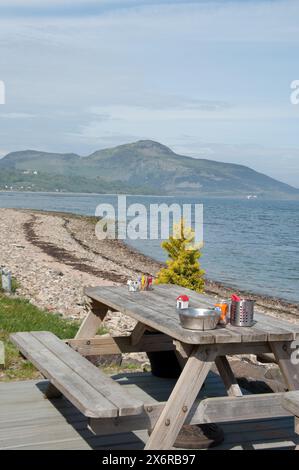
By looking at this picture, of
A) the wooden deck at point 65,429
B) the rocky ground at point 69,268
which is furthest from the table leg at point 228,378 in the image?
the rocky ground at point 69,268

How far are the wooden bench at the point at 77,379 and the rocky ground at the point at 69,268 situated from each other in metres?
2.87

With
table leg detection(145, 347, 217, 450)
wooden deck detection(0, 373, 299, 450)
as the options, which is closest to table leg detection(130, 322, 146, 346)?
wooden deck detection(0, 373, 299, 450)

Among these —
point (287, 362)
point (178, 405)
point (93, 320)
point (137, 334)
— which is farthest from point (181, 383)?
point (93, 320)

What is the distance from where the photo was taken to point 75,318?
1133 cm

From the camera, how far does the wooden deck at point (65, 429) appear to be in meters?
5.32

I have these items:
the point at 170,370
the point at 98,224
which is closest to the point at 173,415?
the point at 170,370

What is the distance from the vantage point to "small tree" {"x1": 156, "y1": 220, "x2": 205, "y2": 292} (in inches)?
447

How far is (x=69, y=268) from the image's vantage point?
74.3 ft

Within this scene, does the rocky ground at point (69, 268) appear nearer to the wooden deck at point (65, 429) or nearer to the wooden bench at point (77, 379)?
the wooden deck at point (65, 429)

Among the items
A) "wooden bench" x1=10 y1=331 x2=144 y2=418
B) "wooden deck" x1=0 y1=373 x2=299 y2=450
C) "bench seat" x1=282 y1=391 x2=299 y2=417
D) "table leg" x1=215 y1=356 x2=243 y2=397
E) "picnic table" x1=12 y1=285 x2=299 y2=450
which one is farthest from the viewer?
"wooden deck" x1=0 y1=373 x2=299 y2=450

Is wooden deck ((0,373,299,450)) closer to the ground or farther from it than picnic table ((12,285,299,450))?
closer to the ground

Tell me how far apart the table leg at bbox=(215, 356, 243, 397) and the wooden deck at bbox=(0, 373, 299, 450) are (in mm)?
501

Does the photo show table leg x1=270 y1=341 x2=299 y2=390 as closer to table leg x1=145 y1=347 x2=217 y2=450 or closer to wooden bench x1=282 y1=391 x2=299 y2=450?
table leg x1=145 y1=347 x2=217 y2=450

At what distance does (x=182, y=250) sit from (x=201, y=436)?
20.3 ft
